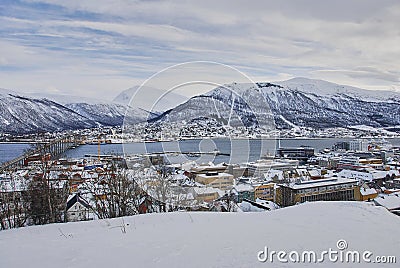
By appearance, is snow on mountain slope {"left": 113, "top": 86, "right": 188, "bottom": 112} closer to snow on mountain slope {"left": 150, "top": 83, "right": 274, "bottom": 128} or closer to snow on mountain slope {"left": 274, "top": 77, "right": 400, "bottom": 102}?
snow on mountain slope {"left": 150, "top": 83, "right": 274, "bottom": 128}

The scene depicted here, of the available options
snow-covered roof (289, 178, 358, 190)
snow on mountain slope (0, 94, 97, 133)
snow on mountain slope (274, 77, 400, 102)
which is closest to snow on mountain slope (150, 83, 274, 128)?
snow-covered roof (289, 178, 358, 190)

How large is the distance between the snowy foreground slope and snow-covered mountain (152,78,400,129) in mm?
1272

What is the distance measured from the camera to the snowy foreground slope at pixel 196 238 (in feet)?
7.29

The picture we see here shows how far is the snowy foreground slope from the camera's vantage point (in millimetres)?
2222

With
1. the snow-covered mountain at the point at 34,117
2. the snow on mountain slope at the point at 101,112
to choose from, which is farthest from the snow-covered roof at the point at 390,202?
the snow on mountain slope at the point at 101,112

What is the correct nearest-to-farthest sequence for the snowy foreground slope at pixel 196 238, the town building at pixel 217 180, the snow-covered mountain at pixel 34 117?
the snowy foreground slope at pixel 196 238 → the town building at pixel 217 180 → the snow-covered mountain at pixel 34 117

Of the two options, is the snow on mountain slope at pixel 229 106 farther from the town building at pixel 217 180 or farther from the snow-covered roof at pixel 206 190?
the snow-covered roof at pixel 206 190

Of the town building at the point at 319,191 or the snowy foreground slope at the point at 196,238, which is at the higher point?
the snowy foreground slope at the point at 196,238

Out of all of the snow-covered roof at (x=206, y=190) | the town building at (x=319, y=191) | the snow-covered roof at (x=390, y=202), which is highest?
the snow-covered roof at (x=206, y=190)

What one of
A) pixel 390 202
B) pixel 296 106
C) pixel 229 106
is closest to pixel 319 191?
pixel 390 202

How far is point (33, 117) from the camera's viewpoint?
76.6 meters

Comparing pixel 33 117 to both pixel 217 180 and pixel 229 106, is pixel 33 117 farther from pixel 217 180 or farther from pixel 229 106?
pixel 229 106

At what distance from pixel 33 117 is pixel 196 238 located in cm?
8315

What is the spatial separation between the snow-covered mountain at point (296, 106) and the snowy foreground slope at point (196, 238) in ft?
4.17
